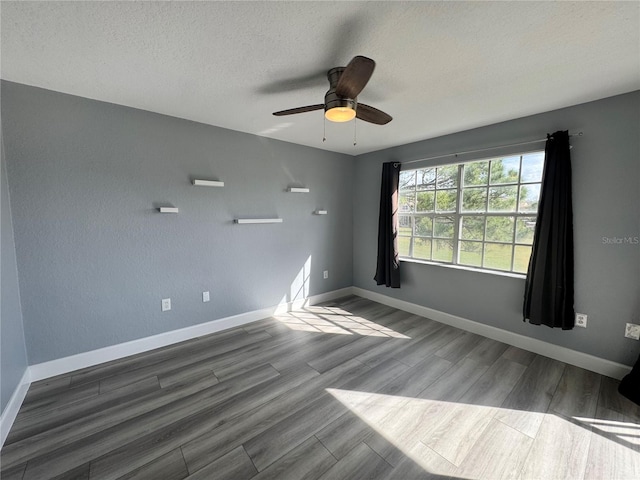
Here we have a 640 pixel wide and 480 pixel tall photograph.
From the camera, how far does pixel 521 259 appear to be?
267 centimetres

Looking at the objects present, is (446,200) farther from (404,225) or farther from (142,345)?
(142,345)

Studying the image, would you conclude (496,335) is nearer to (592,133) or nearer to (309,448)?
(592,133)

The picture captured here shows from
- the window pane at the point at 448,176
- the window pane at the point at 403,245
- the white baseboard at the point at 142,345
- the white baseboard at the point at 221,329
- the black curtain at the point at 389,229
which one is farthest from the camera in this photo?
the window pane at the point at 403,245

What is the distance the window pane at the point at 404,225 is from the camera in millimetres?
3664

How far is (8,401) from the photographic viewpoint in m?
1.67

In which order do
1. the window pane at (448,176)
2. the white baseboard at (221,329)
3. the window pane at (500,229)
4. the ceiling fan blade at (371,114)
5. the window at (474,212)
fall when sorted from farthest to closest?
the window pane at (448,176), the window pane at (500,229), the window at (474,212), the white baseboard at (221,329), the ceiling fan blade at (371,114)

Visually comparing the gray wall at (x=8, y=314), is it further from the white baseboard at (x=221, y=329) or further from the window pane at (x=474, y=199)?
the window pane at (x=474, y=199)

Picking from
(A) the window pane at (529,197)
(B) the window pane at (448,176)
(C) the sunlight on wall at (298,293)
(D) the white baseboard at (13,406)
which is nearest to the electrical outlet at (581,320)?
(A) the window pane at (529,197)

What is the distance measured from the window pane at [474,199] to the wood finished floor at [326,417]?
1.51 meters

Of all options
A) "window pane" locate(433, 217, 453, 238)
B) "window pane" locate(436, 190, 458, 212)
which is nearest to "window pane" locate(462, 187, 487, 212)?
"window pane" locate(436, 190, 458, 212)

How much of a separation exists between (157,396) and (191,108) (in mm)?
2422

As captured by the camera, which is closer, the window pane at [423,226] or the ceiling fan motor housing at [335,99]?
the ceiling fan motor housing at [335,99]

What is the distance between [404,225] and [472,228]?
2.96 feet

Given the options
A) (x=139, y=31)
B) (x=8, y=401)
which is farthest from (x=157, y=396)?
(x=139, y=31)
